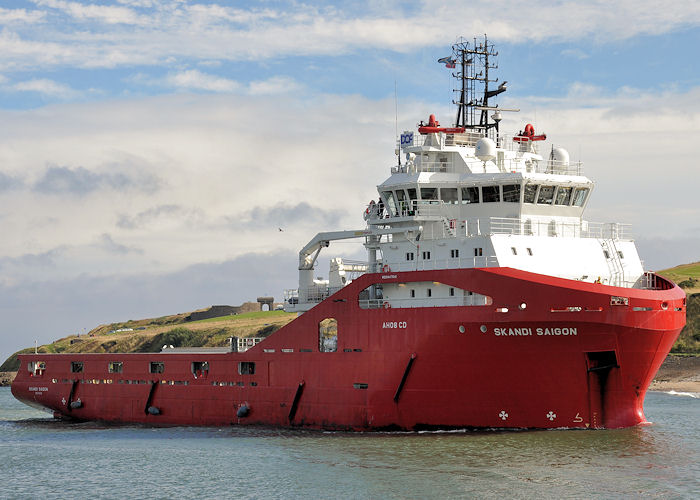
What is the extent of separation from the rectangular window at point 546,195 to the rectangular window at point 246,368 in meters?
11.5

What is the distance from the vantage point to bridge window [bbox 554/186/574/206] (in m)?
31.7

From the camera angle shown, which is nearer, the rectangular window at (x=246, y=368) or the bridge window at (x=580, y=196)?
the bridge window at (x=580, y=196)

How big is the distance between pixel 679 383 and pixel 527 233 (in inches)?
1102

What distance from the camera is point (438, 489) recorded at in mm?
→ 22484

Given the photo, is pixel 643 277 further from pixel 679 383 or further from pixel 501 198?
pixel 679 383

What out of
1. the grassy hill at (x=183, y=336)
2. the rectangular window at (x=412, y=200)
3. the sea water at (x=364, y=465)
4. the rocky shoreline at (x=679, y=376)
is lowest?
the sea water at (x=364, y=465)

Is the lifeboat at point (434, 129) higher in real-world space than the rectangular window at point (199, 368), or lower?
higher

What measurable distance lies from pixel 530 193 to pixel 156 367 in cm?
1599

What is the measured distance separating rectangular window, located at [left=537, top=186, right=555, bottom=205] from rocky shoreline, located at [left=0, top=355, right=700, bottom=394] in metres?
25.3

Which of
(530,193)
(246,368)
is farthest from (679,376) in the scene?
(246,368)

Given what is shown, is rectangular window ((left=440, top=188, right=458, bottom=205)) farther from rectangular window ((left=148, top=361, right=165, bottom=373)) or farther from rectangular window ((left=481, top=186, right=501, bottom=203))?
rectangular window ((left=148, top=361, right=165, bottom=373))

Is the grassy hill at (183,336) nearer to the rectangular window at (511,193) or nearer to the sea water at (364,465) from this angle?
the sea water at (364,465)

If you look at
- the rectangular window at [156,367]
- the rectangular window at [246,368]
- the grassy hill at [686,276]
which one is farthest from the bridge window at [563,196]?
the grassy hill at [686,276]

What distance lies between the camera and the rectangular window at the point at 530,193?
101ft
